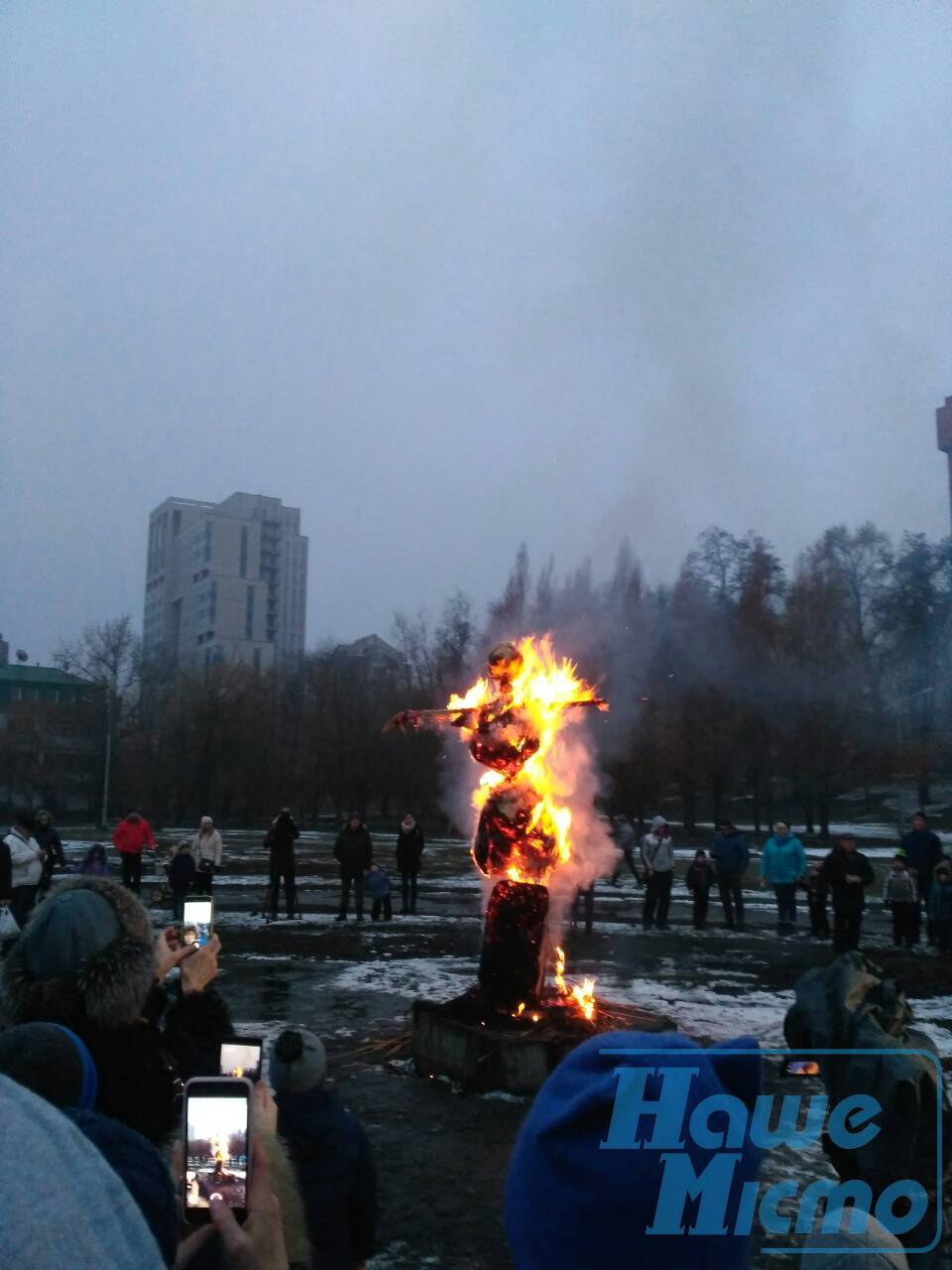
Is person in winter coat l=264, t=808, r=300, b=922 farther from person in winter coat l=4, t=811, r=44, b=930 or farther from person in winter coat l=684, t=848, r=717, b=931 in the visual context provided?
person in winter coat l=684, t=848, r=717, b=931

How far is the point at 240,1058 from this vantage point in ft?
10.8

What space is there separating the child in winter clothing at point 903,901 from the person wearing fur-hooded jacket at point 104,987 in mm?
13862

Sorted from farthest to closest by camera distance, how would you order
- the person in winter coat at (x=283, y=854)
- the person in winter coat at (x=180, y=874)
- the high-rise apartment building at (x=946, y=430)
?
the high-rise apartment building at (x=946, y=430) → the person in winter coat at (x=283, y=854) → the person in winter coat at (x=180, y=874)

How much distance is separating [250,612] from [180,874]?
88388mm

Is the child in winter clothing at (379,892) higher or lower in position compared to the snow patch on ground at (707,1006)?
higher

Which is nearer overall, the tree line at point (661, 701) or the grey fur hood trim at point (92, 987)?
the grey fur hood trim at point (92, 987)

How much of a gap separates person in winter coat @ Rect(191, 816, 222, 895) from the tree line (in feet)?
32.6

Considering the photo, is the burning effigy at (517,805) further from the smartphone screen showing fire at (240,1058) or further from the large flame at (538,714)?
the smartphone screen showing fire at (240,1058)

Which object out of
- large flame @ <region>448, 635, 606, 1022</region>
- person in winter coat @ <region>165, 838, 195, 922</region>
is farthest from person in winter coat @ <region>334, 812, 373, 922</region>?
large flame @ <region>448, 635, 606, 1022</region>

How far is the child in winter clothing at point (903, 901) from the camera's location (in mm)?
14156

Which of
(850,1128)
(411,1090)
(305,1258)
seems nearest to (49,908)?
(305,1258)

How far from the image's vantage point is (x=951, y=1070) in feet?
25.8

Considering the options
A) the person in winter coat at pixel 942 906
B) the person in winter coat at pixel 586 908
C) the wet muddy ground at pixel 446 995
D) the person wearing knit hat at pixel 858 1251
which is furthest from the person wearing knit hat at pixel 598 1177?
the person in winter coat at pixel 586 908

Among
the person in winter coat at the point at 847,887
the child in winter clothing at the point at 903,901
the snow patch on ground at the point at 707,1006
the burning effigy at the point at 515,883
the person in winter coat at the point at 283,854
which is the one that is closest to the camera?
the burning effigy at the point at 515,883
